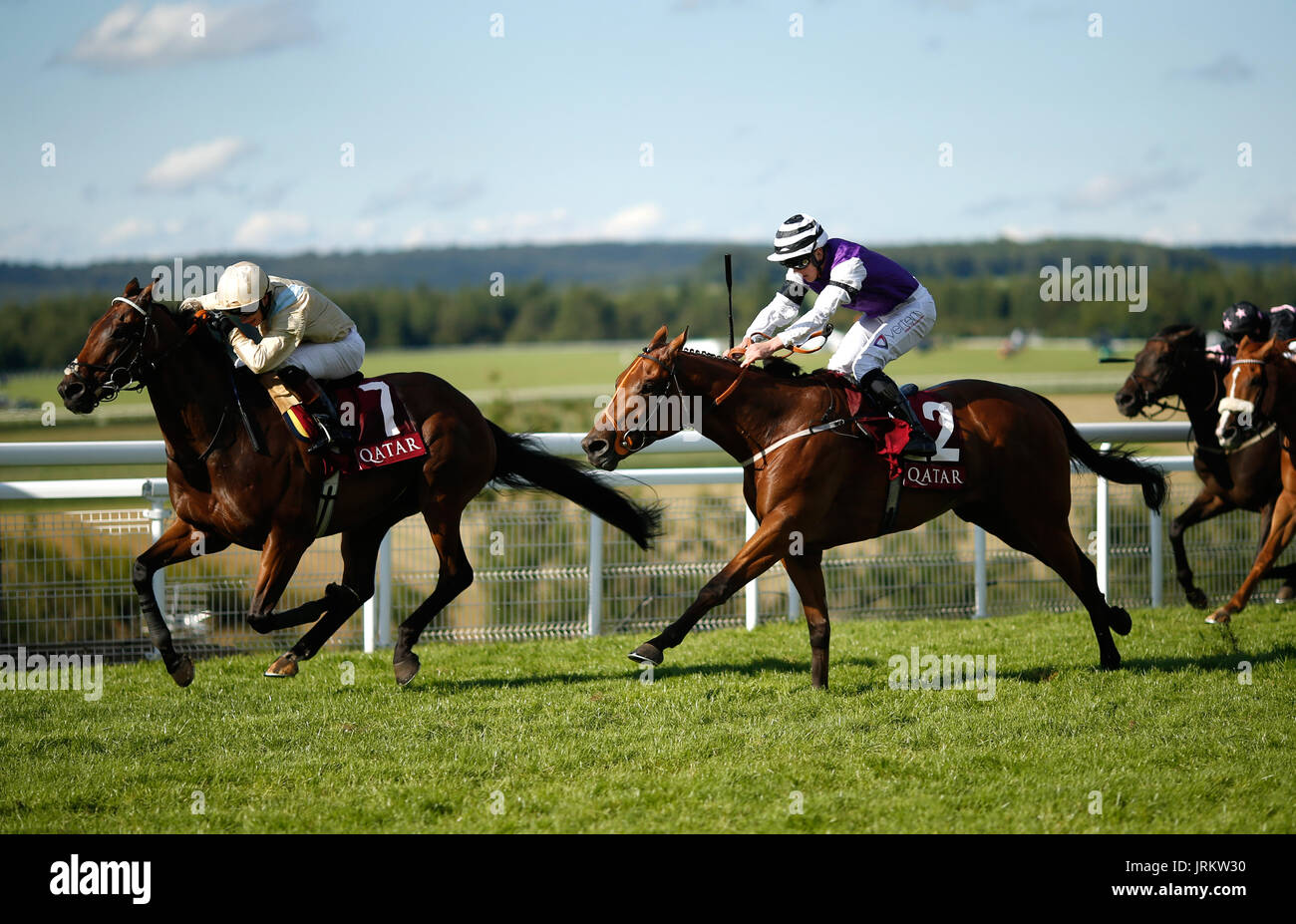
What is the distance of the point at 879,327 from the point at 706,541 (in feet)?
7.78

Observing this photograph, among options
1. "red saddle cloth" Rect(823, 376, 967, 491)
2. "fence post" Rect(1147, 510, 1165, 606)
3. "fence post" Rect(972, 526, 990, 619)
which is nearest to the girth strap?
"red saddle cloth" Rect(823, 376, 967, 491)

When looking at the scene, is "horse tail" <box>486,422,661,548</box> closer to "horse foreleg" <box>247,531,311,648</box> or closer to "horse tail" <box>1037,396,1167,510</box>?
"horse foreleg" <box>247,531,311,648</box>

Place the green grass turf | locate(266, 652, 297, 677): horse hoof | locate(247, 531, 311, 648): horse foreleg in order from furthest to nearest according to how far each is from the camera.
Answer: locate(266, 652, 297, 677): horse hoof, locate(247, 531, 311, 648): horse foreleg, the green grass turf

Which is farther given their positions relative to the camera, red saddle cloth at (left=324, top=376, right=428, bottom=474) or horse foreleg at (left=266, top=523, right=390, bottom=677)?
horse foreleg at (left=266, top=523, right=390, bottom=677)

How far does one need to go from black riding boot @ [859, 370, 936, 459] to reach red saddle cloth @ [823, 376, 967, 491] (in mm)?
29

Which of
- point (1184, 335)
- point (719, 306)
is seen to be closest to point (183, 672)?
point (1184, 335)

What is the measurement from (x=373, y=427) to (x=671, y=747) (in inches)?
84.0

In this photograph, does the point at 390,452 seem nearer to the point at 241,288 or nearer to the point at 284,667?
the point at 241,288

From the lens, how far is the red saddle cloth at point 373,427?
5.70 m
